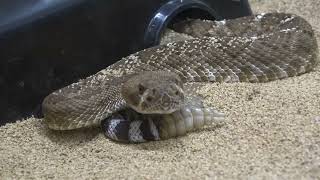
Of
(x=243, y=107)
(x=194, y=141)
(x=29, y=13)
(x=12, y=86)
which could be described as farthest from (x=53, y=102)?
(x=243, y=107)

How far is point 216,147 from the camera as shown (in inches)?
112

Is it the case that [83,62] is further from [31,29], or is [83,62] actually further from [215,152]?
[215,152]

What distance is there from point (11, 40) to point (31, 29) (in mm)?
153

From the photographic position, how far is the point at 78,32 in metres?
3.73

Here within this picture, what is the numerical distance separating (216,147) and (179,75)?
1.08 m

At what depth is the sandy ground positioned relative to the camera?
2.57m

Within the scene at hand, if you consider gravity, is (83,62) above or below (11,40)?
below

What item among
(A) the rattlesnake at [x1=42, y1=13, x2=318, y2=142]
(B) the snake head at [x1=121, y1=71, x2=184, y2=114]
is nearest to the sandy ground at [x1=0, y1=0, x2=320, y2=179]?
(A) the rattlesnake at [x1=42, y1=13, x2=318, y2=142]

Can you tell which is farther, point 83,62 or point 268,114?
point 83,62

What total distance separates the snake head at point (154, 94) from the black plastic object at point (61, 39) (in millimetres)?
670

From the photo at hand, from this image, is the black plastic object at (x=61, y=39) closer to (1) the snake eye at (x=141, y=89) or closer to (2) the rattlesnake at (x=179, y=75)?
(2) the rattlesnake at (x=179, y=75)

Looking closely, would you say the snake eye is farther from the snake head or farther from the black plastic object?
the black plastic object

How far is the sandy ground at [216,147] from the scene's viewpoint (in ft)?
8.43

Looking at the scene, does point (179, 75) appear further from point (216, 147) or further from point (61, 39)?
point (216, 147)
